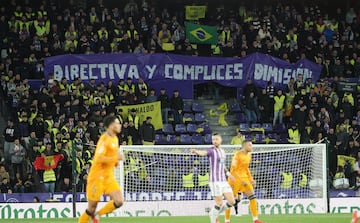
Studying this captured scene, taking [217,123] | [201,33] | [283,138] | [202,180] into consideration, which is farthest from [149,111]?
[202,180]

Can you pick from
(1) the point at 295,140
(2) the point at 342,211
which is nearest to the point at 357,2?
(1) the point at 295,140

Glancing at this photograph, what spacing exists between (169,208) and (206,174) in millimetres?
1454

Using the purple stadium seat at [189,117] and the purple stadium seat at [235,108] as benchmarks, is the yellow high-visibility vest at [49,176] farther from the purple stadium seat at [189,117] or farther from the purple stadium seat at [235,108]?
the purple stadium seat at [235,108]

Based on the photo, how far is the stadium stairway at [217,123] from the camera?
31078mm

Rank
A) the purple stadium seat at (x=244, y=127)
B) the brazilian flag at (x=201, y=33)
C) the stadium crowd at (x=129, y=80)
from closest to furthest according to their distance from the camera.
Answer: the stadium crowd at (x=129, y=80) < the purple stadium seat at (x=244, y=127) < the brazilian flag at (x=201, y=33)

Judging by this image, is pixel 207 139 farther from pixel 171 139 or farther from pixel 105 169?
pixel 105 169

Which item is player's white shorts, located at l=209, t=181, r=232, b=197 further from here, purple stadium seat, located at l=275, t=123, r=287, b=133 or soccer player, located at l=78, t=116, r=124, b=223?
purple stadium seat, located at l=275, t=123, r=287, b=133

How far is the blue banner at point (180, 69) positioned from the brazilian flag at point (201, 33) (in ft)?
4.27

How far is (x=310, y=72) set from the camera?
105 feet

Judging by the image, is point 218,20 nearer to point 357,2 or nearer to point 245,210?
point 357,2

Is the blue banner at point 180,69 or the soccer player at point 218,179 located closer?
the soccer player at point 218,179

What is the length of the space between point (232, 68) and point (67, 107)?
6054 millimetres

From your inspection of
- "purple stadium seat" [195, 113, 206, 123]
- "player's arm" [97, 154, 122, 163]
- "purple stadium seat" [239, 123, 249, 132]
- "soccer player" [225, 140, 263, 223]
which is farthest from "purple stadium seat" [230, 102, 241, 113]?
"player's arm" [97, 154, 122, 163]

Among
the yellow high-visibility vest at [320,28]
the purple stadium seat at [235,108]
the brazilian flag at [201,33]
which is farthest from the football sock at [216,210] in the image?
the yellow high-visibility vest at [320,28]
